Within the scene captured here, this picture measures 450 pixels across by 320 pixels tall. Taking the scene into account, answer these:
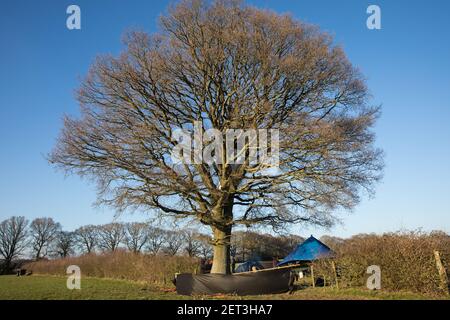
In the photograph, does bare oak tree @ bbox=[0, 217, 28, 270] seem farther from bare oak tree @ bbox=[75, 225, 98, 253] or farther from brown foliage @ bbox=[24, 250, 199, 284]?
brown foliage @ bbox=[24, 250, 199, 284]

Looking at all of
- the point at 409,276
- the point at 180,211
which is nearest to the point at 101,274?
the point at 180,211

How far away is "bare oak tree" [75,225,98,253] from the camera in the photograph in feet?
244

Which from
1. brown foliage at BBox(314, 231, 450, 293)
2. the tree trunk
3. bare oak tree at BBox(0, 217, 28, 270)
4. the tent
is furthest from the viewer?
bare oak tree at BBox(0, 217, 28, 270)

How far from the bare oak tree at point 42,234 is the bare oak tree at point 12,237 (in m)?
2.05

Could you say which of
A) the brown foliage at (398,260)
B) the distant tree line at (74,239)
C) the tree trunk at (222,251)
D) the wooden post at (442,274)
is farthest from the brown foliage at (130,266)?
the distant tree line at (74,239)

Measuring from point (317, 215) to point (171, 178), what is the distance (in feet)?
21.1

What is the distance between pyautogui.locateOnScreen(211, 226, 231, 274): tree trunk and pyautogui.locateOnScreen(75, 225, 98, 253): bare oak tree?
216 ft

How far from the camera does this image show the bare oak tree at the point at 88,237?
74250 millimetres

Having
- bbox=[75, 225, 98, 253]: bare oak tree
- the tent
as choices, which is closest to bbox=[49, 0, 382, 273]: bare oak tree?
the tent

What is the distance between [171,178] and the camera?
537 inches

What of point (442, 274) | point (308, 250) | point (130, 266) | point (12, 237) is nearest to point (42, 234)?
point (12, 237)
